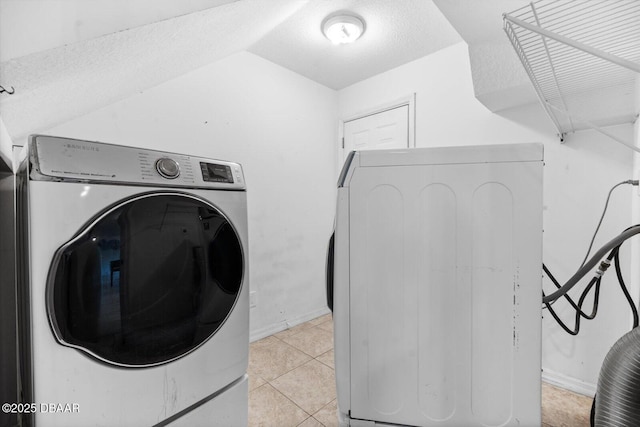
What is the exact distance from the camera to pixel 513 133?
→ 6.24 ft

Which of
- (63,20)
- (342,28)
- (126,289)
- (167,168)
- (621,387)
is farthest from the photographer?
(342,28)

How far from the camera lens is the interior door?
A: 2.53m

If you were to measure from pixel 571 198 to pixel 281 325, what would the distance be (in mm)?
2301

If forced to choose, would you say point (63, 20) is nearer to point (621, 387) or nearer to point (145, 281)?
point (145, 281)

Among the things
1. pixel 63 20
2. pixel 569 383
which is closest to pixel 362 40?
pixel 63 20

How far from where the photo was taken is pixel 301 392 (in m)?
1.64

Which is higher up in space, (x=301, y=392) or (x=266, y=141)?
(x=266, y=141)

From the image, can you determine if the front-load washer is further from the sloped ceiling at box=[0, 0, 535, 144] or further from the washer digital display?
the sloped ceiling at box=[0, 0, 535, 144]

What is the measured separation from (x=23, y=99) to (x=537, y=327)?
1.75m

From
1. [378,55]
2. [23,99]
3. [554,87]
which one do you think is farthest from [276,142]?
[554,87]

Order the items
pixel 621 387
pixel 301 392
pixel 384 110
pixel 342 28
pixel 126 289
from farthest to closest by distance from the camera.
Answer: pixel 384 110, pixel 342 28, pixel 301 392, pixel 126 289, pixel 621 387

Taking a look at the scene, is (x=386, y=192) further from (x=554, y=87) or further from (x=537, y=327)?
(x=554, y=87)

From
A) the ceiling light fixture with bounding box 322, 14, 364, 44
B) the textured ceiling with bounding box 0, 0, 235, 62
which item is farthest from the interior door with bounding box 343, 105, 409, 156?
the textured ceiling with bounding box 0, 0, 235, 62

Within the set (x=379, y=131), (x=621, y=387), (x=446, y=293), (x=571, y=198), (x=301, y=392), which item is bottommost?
(x=301, y=392)
